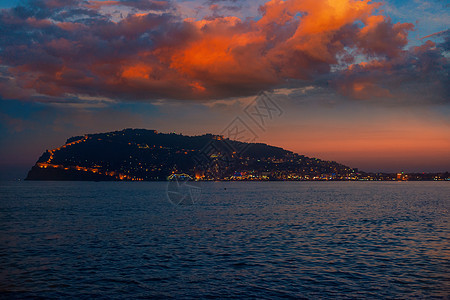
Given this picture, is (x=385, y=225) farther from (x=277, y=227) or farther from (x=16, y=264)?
(x=16, y=264)

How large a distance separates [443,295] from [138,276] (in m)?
16.6

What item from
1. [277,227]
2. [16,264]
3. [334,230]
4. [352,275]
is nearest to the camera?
[352,275]

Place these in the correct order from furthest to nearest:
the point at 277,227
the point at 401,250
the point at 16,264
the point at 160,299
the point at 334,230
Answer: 1. the point at 277,227
2. the point at 334,230
3. the point at 401,250
4. the point at 16,264
5. the point at 160,299

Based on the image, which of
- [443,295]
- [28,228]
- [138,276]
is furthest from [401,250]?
[28,228]

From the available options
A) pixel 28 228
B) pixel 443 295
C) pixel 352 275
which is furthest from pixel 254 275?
pixel 28 228

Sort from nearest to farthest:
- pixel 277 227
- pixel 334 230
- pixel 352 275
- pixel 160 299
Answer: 1. pixel 160 299
2. pixel 352 275
3. pixel 334 230
4. pixel 277 227

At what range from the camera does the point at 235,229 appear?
43219mm

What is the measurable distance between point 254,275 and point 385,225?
3047cm

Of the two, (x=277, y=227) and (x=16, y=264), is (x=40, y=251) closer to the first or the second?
(x=16, y=264)

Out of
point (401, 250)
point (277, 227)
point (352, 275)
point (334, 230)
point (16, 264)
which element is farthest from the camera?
point (277, 227)

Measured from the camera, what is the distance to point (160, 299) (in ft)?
61.1

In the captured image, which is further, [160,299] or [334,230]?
[334,230]

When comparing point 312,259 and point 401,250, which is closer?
point 312,259

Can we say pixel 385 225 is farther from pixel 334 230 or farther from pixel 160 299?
pixel 160 299
